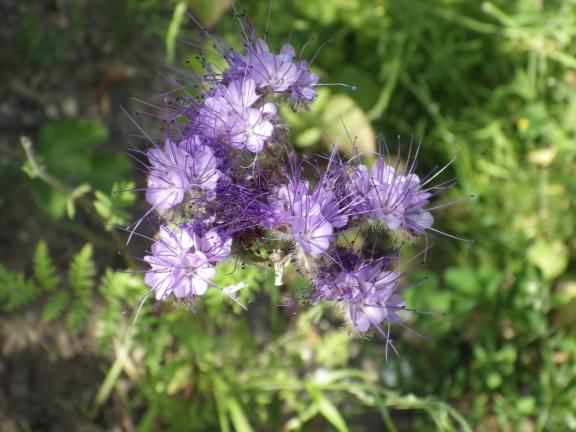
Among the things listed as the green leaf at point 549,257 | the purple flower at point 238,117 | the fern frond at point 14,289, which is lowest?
the fern frond at point 14,289

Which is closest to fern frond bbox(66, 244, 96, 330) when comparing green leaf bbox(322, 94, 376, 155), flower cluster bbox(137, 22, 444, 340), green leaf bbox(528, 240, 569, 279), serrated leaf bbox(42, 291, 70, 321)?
serrated leaf bbox(42, 291, 70, 321)

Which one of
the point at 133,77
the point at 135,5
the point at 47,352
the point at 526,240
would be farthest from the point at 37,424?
the point at 526,240

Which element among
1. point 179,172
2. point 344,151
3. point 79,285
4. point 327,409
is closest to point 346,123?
point 344,151

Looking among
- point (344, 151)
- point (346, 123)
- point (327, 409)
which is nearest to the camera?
point (327, 409)

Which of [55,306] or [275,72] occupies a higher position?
[275,72]

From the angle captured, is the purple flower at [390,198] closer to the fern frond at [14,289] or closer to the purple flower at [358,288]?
the purple flower at [358,288]

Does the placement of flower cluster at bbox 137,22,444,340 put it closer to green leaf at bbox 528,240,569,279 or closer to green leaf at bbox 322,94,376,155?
green leaf at bbox 322,94,376,155

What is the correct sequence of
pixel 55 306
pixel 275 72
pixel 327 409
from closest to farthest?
1. pixel 275 72
2. pixel 55 306
3. pixel 327 409

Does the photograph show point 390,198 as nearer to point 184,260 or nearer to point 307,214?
point 307,214

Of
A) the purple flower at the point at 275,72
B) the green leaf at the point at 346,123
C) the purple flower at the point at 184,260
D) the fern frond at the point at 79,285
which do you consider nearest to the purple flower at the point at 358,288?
the purple flower at the point at 184,260
